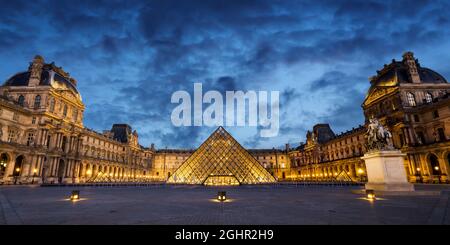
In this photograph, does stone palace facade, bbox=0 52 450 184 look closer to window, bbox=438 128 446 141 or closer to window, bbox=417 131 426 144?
window, bbox=438 128 446 141

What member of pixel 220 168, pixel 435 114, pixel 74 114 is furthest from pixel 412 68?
pixel 74 114

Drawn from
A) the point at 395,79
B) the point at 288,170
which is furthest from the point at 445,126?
the point at 288,170

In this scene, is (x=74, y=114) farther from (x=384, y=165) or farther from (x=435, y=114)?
(x=435, y=114)

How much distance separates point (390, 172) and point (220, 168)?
20.0 m

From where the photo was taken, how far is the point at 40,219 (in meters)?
4.52

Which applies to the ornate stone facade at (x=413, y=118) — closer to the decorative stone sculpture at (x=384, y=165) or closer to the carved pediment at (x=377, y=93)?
the carved pediment at (x=377, y=93)

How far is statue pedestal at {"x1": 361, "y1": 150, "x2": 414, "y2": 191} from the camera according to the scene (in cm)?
998

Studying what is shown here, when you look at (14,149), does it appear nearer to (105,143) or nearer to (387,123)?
(105,143)

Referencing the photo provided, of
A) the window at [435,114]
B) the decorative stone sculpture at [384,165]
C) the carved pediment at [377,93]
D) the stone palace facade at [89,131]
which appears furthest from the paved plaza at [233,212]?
the carved pediment at [377,93]

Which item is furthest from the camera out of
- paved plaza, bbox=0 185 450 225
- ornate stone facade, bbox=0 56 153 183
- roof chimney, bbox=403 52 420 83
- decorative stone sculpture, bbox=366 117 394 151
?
roof chimney, bbox=403 52 420 83

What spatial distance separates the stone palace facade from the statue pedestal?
19027 mm

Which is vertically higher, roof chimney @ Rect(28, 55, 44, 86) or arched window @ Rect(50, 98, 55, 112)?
roof chimney @ Rect(28, 55, 44, 86)

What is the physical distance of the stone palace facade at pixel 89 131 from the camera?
24969mm

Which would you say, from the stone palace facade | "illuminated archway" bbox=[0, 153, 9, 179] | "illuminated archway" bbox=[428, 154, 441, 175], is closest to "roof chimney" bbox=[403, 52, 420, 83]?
the stone palace facade
